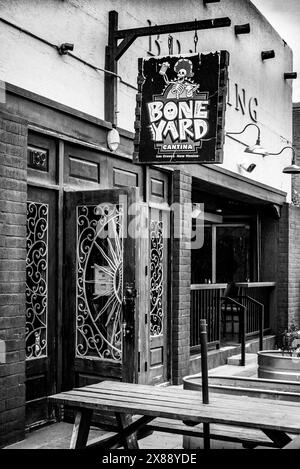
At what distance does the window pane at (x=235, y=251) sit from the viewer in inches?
570

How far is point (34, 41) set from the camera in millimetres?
6422

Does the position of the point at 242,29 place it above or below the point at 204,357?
above

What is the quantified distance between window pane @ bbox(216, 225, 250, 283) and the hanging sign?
7.50 m

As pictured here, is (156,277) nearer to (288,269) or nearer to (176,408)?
(176,408)

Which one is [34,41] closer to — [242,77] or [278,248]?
[242,77]

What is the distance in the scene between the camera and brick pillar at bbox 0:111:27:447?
5.89 m

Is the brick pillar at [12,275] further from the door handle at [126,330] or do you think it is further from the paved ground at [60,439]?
the door handle at [126,330]

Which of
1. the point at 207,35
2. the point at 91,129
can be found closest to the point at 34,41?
the point at 91,129

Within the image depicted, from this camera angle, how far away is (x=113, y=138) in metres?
7.55

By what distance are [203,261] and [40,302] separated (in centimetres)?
734

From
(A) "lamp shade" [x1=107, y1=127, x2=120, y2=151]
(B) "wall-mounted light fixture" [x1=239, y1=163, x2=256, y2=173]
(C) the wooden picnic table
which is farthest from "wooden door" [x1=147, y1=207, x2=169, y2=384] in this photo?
(C) the wooden picnic table

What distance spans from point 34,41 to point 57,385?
338cm

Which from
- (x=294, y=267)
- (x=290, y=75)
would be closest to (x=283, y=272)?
(x=294, y=267)

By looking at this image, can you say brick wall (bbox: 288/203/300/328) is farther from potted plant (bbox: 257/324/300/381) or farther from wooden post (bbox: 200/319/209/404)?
wooden post (bbox: 200/319/209/404)
